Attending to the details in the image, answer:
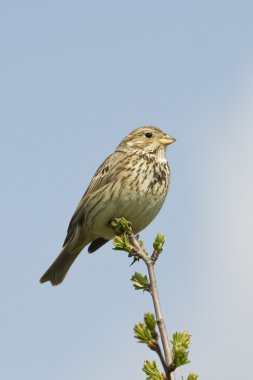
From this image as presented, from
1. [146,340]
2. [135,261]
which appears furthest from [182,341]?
[135,261]

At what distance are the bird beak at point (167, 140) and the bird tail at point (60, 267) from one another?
1903 mm

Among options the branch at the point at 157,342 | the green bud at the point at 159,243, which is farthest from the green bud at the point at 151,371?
the green bud at the point at 159,243

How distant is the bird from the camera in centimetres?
823

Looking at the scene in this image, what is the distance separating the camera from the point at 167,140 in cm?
937

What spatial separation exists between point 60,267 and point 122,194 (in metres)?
1.99

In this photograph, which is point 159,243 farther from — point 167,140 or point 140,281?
point 167,140

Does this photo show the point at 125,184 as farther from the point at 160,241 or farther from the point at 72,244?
the point at 160,241

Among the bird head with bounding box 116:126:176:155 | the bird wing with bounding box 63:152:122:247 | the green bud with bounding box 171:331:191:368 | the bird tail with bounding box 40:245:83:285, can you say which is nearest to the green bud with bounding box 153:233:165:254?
the green bud with bounding box 171:331:191:368

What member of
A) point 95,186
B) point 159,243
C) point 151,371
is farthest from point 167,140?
point 151,371

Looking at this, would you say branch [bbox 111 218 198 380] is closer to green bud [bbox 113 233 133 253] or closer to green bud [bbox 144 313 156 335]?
green bud [bbox 144 313 156 335]

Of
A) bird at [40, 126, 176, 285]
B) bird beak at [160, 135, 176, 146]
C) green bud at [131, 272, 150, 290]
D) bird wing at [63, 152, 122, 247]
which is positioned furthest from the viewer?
bird beak at [160, 135, 176, 146]

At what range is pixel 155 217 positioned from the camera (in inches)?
336

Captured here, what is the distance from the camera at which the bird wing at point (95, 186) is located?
8.84 meters

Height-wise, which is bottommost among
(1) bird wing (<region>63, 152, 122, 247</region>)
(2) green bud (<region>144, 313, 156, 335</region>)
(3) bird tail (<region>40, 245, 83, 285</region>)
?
(2) green bud (<region>144, 313, 156, 335</region>)
